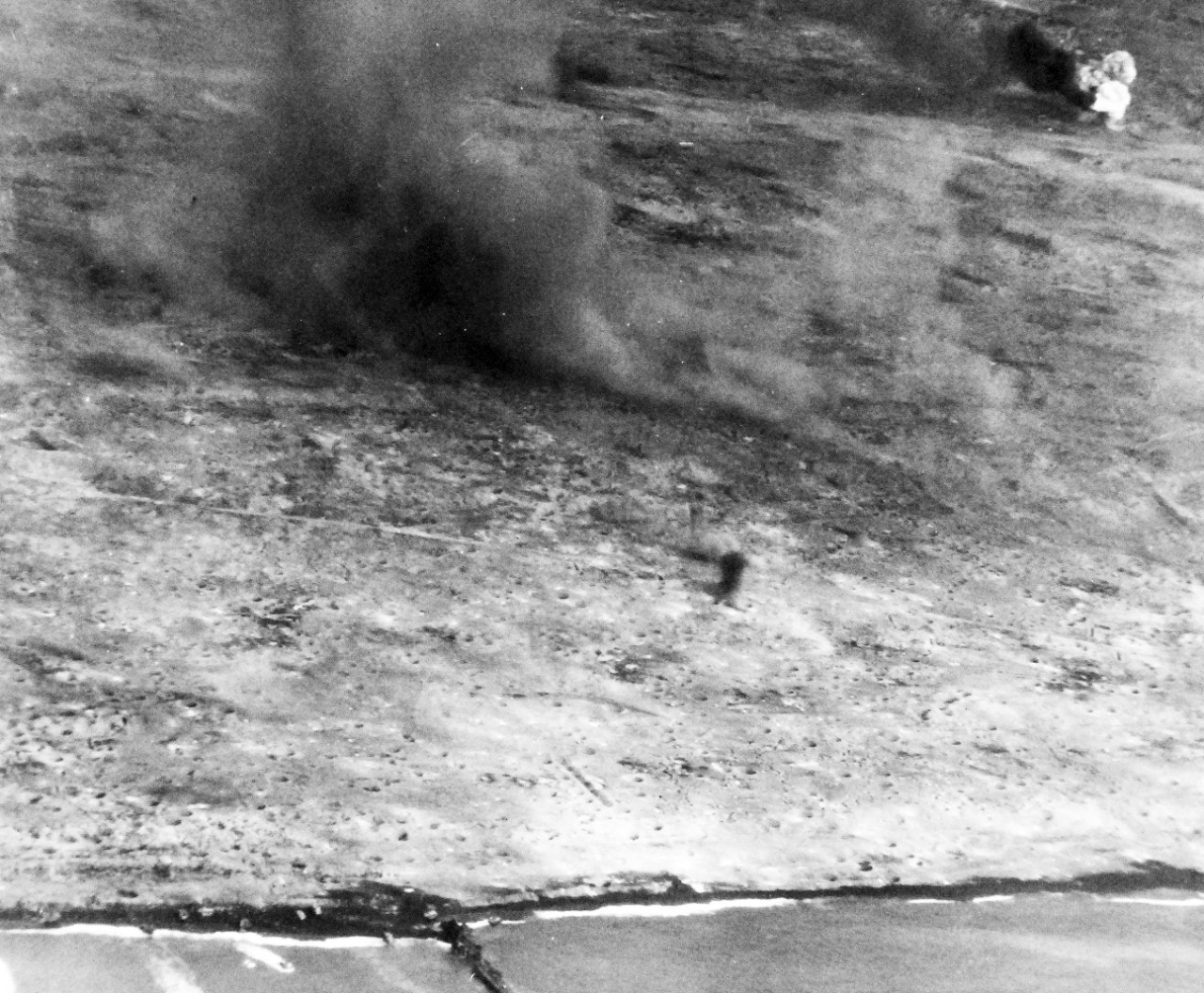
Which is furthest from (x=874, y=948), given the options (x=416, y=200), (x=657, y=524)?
(x=416, y=200)

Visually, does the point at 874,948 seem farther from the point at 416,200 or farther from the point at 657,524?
the point at 416,200

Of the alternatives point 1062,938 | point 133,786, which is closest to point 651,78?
point 133,786

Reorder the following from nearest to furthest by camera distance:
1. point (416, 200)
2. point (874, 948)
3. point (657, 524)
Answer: point (874, 948) → point (657, 524) → point (416, 200)

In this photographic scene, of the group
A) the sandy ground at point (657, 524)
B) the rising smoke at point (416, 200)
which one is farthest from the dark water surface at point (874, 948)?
the rising smoke at point (416, 200)

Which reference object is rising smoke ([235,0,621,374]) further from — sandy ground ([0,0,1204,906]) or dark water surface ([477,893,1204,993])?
dark water surface ([477,893,1204,993])

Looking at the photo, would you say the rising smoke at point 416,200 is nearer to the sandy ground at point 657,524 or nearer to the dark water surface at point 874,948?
the sandy ground at point 657,524

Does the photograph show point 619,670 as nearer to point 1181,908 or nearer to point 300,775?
point 300,775
